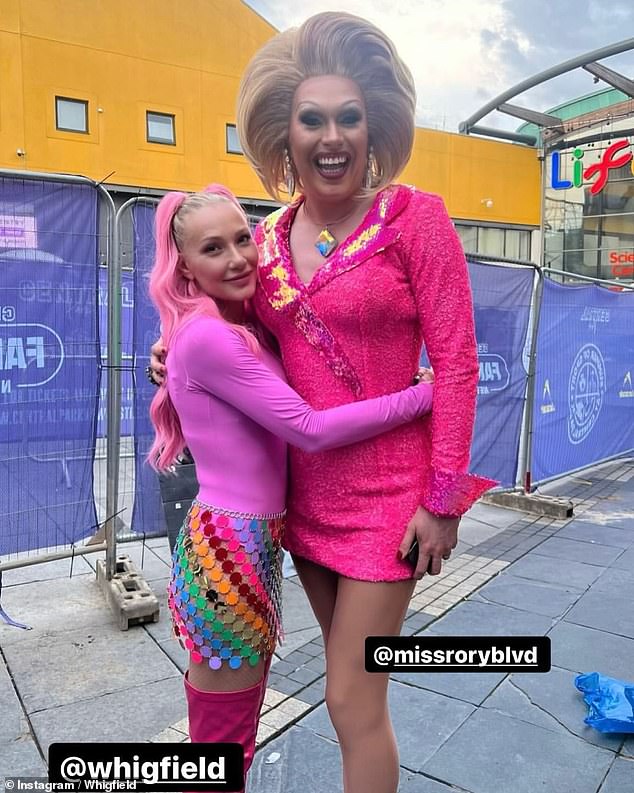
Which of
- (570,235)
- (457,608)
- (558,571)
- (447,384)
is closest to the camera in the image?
(447,384)

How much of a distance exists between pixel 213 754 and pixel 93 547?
264cm

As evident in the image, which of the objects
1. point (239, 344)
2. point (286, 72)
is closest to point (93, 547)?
point (239, 344)

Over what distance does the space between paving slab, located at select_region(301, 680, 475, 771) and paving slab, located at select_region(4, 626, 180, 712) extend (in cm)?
83

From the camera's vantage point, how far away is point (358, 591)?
1572 mm

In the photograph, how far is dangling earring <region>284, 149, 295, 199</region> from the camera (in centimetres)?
177

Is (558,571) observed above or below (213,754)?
below

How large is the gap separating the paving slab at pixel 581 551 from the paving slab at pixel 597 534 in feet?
0.36

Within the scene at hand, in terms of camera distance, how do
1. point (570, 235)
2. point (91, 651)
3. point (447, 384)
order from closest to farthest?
point (447, 384) → point (91, 651) → point (570, 235)

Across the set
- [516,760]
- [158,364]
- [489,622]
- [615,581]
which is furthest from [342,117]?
[615,581]

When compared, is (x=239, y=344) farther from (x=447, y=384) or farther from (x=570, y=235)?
(x=570, y=235)

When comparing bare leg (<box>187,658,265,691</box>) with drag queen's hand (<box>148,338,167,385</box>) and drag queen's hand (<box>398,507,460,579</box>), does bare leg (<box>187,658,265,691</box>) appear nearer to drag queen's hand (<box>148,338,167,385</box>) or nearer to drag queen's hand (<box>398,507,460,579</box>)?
drag queen's hand (<box>398,507,460,579</box>)

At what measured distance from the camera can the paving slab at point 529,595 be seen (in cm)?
402

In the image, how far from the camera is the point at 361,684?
158cm

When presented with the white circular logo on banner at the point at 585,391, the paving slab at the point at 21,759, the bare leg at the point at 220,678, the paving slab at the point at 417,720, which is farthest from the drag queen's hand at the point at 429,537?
the white circular logo on banner at the point at 585,391
